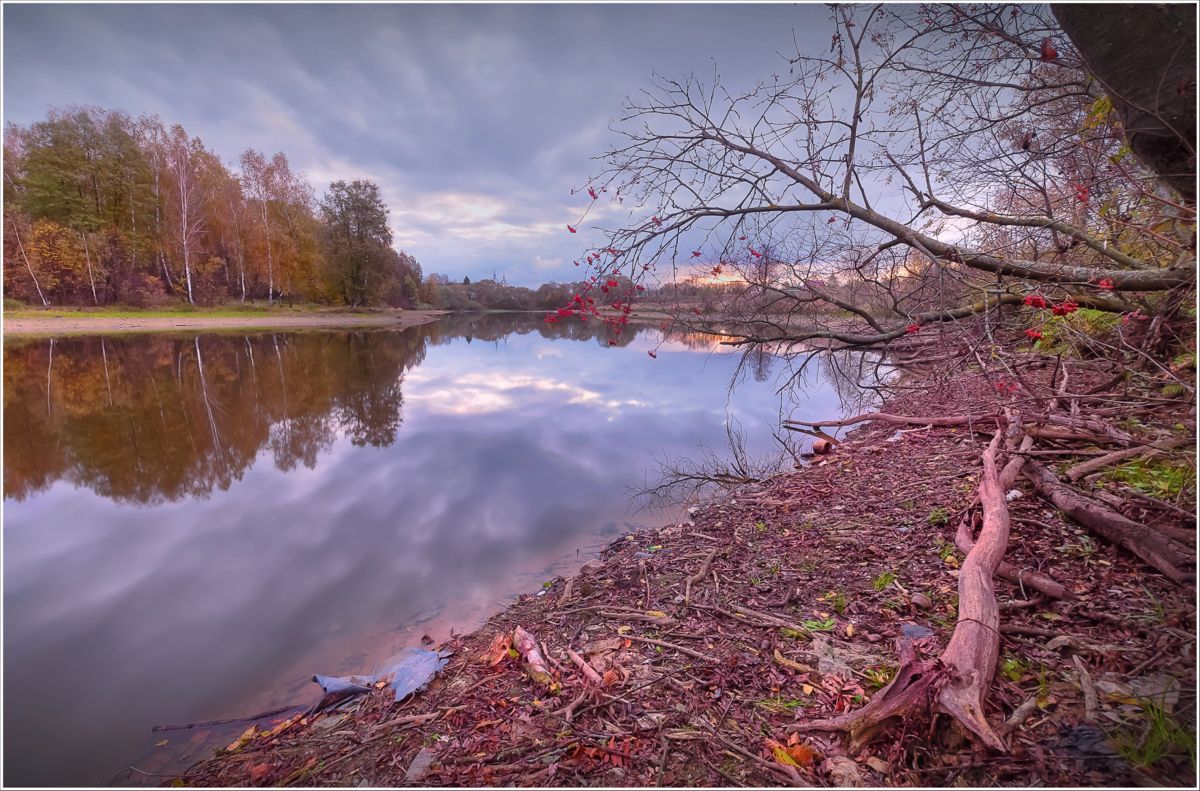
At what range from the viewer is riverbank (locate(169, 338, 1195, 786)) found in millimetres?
1602

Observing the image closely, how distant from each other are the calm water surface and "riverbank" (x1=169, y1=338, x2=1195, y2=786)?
0.85m

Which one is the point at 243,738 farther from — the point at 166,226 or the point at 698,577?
the point at 166,226

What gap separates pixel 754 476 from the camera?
677cm

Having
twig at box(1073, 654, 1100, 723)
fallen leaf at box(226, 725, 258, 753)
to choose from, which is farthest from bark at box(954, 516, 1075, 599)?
fallen leaf at box(226, 725, 258, 753)

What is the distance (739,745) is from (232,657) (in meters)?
3.76

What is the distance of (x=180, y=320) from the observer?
22.5m

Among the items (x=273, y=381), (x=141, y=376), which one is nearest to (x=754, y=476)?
(x=273, y=381)

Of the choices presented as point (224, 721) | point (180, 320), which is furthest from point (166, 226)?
point (224, 721)

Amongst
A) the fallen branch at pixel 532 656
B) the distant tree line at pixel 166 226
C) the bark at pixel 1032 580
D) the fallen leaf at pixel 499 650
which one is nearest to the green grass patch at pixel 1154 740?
the bark at pixel 1032 580

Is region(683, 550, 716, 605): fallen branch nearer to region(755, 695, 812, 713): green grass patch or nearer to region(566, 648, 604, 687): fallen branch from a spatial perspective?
region(566, 648, 604, 687): fallen branch

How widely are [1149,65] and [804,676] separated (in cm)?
264

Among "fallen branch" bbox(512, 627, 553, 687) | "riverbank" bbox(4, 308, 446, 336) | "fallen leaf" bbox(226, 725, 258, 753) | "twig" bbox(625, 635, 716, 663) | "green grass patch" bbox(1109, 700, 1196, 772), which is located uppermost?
"riverbank" bbox(4, 308, 446, 336)

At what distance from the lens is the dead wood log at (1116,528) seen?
7.11ft

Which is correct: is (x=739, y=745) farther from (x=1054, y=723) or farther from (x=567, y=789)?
(x=1054, y=723)
